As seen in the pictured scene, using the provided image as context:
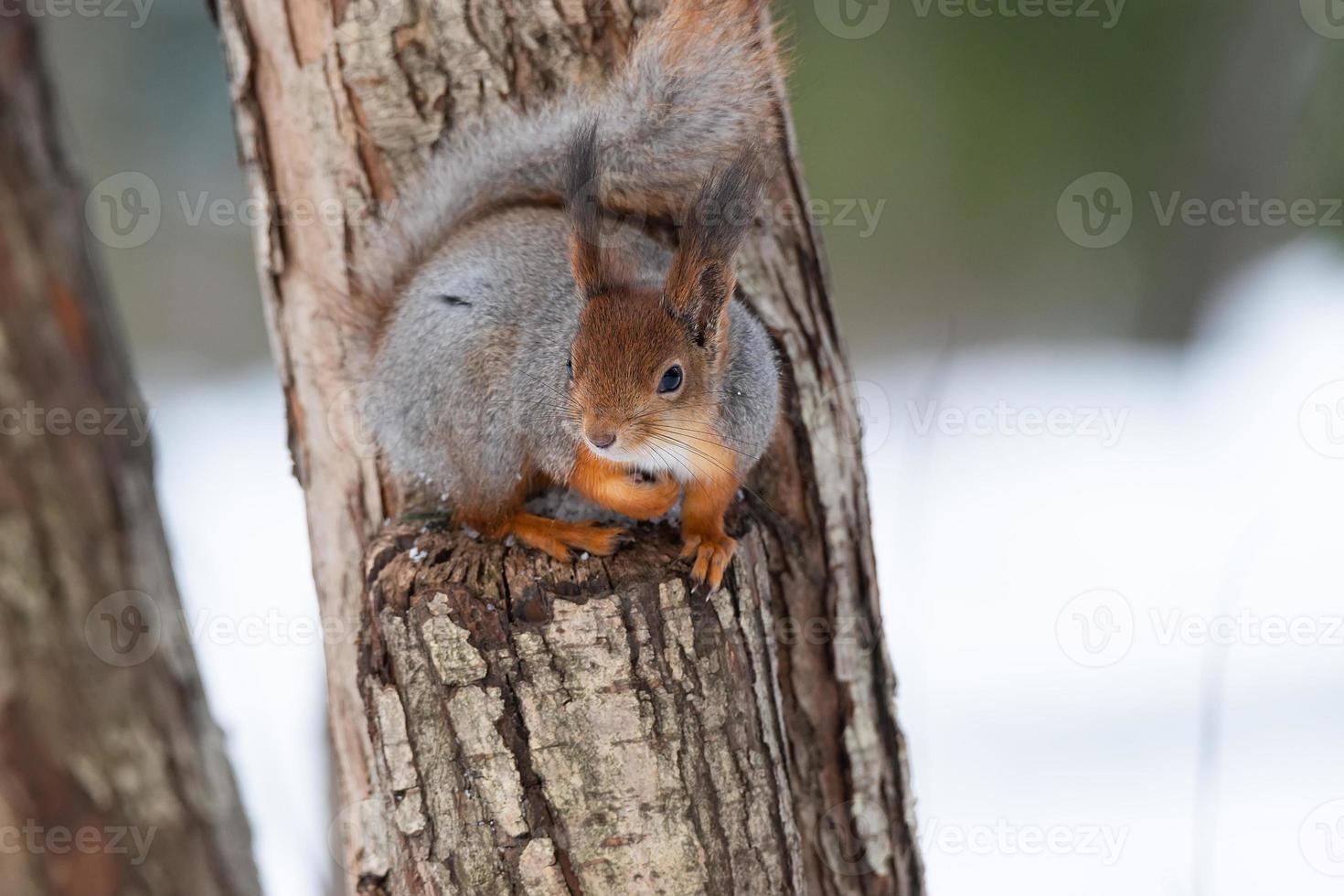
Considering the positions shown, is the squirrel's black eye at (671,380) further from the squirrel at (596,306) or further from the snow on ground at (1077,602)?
the snow on ground at (1077,602)

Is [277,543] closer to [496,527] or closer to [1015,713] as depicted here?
[496,527]

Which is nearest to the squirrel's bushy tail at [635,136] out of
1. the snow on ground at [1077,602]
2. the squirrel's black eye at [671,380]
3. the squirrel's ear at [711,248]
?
the squirrel's ear at [711,248]

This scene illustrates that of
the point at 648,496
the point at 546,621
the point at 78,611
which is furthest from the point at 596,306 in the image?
the point at 78,611

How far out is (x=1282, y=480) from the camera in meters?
2.64

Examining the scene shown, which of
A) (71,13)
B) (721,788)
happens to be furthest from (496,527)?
(71,13)

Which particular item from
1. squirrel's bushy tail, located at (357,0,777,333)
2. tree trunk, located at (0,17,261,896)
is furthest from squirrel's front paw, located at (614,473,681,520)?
tree trunk, located at (0,17,261,896)

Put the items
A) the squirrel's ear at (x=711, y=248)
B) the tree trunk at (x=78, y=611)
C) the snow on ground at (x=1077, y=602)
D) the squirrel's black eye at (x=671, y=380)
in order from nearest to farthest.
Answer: the tree trunk at (x=78, y=611) → the squirrel's ear at (x=711, y=248) → the squirrel's black eye at (x=671, y=380) → the snow on ground at (x=1077, y=602)

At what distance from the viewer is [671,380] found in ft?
4.09

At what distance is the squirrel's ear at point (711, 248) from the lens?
1138mm

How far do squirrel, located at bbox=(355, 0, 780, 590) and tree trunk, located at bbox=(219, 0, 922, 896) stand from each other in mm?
62

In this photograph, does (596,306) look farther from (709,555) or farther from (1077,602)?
(1077,602)

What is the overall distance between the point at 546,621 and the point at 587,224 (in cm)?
42

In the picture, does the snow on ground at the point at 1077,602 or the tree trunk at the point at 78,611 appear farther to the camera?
the snow on ground at the point at 1077,602

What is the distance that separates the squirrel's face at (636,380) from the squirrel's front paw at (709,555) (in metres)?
0.10
